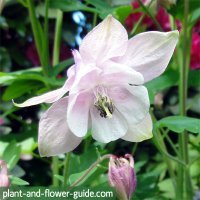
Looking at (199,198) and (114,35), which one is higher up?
(114,35)

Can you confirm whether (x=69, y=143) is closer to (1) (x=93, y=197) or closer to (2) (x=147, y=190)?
(1) (x=93, y=197)

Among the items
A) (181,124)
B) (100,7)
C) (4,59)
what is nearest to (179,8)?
(100,7)

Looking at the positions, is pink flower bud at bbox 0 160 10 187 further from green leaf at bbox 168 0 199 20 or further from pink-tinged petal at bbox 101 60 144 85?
green leaf at bbox 168 0 199 20

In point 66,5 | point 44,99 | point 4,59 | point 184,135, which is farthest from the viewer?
point 4,59

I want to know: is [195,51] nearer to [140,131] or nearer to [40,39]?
[40,39]

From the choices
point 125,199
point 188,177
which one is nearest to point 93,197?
point 125,199

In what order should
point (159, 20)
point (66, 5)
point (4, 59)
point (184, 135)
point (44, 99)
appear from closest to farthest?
point (44, 99) < point (184, 135) < point (66, 5) < point (159, 20) < point (4, 59)

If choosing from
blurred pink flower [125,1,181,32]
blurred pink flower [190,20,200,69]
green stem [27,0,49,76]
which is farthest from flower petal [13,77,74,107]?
blurred pink flower [190,20,200,69]

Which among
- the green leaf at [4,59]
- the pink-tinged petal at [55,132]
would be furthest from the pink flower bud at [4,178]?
the green leaf at [4,59]
